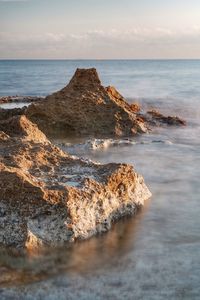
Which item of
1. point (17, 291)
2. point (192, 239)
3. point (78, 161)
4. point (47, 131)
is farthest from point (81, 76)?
point (17, 291)

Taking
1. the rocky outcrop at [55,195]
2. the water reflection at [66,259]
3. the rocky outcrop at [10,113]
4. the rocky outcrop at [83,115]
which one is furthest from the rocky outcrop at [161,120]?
the water reflection at [66,259]

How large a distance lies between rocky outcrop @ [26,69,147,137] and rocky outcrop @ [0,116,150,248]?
7.31 metres

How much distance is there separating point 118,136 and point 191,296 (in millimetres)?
10128

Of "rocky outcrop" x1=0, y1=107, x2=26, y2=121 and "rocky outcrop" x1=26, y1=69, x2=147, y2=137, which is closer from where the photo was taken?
"rocky outcrop" x1=26, y1=69, x2=147, y2=137

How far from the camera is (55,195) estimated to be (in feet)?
21.0

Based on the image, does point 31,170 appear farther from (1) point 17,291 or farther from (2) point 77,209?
(1) point 17,291

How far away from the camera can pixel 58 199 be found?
251 inches

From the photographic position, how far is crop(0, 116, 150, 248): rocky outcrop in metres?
6.27

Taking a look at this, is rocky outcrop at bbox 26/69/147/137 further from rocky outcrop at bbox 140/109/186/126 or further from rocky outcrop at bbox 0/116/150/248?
rocky outcrop at bbox 0/116/150/248

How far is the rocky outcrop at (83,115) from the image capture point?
15680 millimetres

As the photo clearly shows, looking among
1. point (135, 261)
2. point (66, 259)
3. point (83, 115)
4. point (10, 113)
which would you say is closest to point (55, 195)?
point (66, 259)

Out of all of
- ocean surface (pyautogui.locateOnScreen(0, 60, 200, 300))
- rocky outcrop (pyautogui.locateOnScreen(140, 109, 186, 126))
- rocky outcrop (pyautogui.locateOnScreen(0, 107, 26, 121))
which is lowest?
ocean surface (pyautogui.locateOnScreen(0, 60, 200, 300))

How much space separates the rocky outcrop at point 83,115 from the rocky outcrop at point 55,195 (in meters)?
7.31

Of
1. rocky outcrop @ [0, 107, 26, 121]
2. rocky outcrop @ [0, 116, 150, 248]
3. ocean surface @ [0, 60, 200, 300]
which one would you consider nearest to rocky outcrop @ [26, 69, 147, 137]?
rocky outcrop @ [0, 107, 26, 121]
